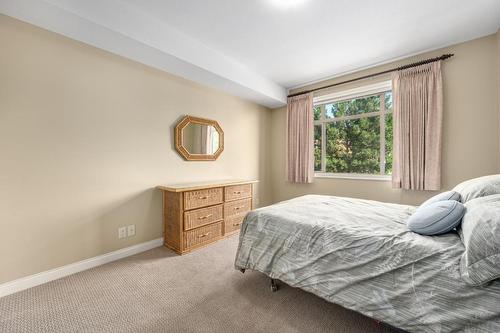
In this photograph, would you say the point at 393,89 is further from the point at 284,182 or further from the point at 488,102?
the point at 284,182

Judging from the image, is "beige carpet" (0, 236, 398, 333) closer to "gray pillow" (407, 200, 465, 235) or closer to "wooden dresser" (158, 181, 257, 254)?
"wooden dresser" (158, 181, 257, 254)

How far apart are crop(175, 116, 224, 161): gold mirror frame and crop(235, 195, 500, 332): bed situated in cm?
159

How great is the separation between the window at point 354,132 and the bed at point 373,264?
1.61 meters

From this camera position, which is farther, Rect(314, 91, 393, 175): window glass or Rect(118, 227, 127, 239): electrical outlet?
Rect(314, 91, 393, 175): window glass

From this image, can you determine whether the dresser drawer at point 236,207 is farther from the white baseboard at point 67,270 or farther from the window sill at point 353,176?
the window sill at point 353,176

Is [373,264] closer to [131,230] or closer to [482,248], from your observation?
[482,248]

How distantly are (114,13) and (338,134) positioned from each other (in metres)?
3.48

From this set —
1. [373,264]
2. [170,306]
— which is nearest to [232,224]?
[170,306]

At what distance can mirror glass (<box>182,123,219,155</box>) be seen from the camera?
312 centimetres

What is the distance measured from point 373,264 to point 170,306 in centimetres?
149

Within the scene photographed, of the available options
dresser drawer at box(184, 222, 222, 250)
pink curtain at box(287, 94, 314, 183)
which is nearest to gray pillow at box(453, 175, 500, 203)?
pink curtain at box(287, 94, 314, 183)

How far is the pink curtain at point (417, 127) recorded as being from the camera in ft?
8.86

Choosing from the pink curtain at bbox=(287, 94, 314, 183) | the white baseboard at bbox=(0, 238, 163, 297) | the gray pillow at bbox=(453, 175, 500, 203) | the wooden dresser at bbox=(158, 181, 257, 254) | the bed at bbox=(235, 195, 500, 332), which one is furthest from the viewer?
the pink curtain at bbox=(287, 94, 314, 183)

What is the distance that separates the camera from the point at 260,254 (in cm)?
183
